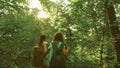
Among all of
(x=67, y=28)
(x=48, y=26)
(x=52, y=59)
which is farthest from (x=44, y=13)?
(x=52, y=59)

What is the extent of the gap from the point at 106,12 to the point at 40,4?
9.28m

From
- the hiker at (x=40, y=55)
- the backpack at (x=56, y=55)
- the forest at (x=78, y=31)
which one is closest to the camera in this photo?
the backpack at (x=56, y=55)

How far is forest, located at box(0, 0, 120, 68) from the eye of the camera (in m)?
11.1

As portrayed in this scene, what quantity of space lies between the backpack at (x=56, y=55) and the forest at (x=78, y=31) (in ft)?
7.48

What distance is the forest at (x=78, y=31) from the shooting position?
36.5ft

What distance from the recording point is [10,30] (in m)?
12.5

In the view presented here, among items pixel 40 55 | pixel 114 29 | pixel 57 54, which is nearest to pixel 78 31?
pixel 114 29

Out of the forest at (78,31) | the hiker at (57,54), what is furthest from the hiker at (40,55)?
the forest at (78,31)

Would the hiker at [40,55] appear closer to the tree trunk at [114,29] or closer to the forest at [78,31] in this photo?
the forest at [78,31]

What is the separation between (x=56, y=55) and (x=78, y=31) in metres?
7.34

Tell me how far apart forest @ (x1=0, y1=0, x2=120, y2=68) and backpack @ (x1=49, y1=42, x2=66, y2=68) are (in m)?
2.28

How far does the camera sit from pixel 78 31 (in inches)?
558

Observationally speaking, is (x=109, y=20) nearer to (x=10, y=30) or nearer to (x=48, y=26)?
(x=10, y=30)

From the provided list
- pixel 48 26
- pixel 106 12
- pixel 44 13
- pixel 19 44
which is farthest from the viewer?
pixel 44 13
